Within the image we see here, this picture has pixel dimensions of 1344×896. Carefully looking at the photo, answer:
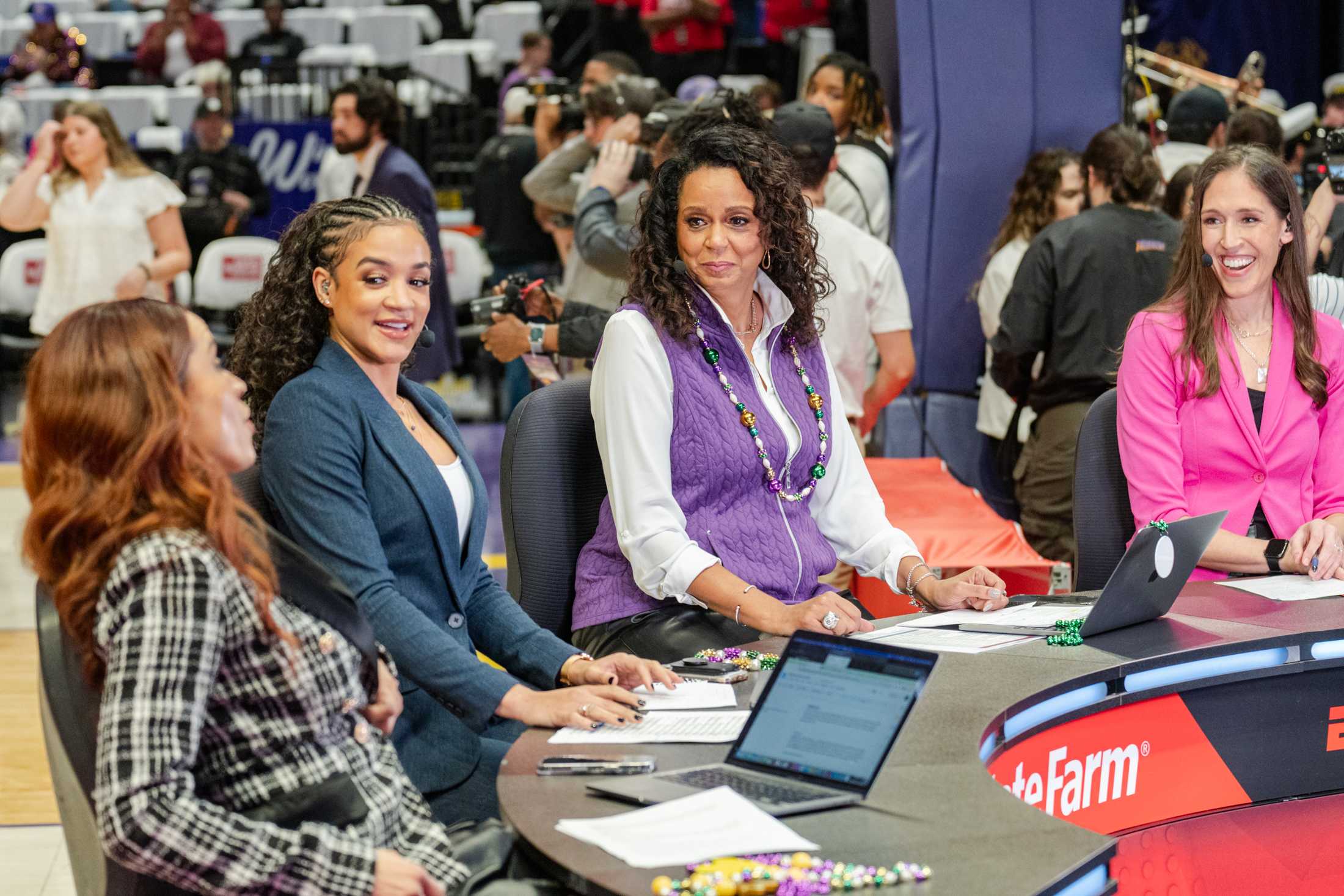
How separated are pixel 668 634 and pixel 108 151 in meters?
4.38

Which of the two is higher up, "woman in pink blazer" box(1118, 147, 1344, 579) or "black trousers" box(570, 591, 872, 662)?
"woman in pink blazer" box(1118, 147, 1344, 579)

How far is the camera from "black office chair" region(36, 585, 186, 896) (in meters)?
1.66

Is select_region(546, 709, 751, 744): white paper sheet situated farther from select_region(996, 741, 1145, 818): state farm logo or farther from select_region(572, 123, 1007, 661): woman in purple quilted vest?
select_region(572, 123, 1007, 661): woman in purple quilted vest

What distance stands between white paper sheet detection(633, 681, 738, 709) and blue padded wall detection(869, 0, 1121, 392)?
3.50m

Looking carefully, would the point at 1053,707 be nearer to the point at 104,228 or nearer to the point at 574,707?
the point at 574,707

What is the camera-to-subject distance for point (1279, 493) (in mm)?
3107

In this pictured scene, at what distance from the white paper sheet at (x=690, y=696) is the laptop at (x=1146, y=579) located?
0.56 m

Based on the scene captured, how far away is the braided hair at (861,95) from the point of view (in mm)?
5492

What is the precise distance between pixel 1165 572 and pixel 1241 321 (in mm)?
846

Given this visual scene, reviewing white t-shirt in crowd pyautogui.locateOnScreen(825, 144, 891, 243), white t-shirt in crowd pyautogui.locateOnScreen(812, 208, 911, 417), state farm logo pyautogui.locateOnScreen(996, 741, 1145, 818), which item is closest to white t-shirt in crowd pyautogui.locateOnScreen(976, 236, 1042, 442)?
white t-shirt in crowd pyautogui.locateOnScreen(825, 144, 891, 243)

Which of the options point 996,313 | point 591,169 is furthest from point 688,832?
point 996,313

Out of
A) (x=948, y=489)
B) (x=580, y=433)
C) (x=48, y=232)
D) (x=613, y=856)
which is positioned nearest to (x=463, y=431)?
(x=48, y=232)

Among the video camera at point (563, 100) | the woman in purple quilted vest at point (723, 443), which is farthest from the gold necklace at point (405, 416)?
the video camera at point (563, 100)

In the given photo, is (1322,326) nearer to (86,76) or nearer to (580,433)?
(580,433)
